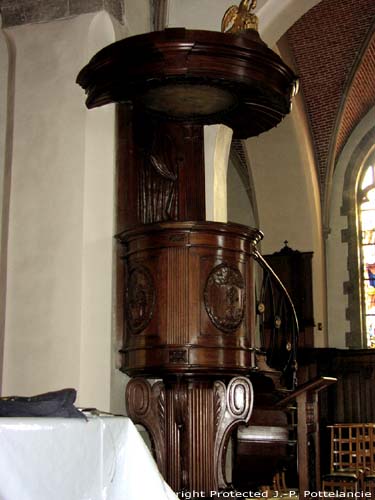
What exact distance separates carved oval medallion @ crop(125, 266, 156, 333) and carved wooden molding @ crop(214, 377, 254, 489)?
661 mm

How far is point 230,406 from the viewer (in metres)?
5.45

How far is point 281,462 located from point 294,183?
676cm

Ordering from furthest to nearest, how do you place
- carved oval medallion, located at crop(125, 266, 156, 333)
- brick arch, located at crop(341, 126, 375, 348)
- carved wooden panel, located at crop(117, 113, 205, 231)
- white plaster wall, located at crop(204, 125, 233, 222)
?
brick arch, located at crop(341, 126, 375, 348) < white plaster wall, located at crop(204, 125, 233, 222) < carved wooden panel, located at crop(117, 113, 205, 231) < carved oval medallion, located at crop(125, 266, 156, 333)

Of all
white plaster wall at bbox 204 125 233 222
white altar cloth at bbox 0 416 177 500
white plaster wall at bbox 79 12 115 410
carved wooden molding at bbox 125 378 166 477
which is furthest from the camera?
white plaster wall at bbox 204 125 233 222

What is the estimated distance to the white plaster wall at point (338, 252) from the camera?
45.0 feet

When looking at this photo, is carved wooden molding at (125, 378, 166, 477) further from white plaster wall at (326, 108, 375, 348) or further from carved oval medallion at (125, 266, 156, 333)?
white plaster wall at (326, 108, 375, 348)

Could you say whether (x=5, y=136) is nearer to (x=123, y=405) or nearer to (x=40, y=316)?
(x=40, y=316)

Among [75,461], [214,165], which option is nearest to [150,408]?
[214,165]

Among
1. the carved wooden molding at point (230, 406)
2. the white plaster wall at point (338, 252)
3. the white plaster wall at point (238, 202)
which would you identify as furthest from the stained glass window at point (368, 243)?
the carved wooden molding at point (230, 406)

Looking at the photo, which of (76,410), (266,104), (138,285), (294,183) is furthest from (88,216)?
(294,183)

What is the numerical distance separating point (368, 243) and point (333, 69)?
3.34 m

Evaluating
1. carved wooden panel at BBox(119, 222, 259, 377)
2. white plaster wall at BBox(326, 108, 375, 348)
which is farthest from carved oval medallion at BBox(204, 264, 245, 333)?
white plaster wall at BBox(326, 108, 375, 348)

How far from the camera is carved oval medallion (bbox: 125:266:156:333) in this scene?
5355 millimetres

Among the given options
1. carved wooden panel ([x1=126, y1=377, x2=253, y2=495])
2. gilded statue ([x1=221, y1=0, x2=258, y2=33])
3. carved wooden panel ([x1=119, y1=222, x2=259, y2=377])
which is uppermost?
gilded statue ([x1=221, y1=0, x2=258, y2=33])
